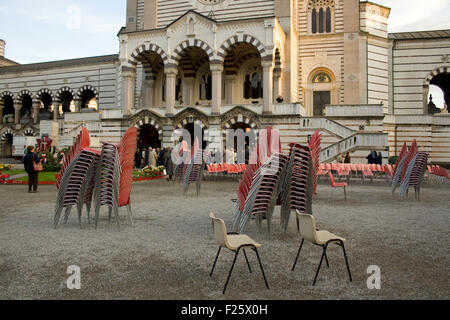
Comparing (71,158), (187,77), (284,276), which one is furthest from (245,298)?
(187,77)

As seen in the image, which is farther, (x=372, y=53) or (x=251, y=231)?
(x=372, y=53)

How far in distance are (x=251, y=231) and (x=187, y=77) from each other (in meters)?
24.3

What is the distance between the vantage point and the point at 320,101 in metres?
29.2

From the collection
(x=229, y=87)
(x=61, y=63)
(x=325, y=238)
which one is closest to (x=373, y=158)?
(x=229, y=87)

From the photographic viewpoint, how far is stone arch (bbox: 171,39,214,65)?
2441 centimetres

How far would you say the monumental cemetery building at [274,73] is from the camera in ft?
77.2

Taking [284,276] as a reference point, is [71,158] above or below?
above

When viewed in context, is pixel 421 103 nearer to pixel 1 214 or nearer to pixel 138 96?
pixel 138 96

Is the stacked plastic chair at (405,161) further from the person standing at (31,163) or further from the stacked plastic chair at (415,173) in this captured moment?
the person standing at (31,163)

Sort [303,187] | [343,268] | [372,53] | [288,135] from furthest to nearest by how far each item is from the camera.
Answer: [372,53], [288,135], [303,187], [343,268]

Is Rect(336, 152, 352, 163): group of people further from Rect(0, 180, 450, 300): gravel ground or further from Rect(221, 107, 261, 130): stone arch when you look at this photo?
Rect(0, 180, 450, 300): gravel ground

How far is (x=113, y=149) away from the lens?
7.04 m

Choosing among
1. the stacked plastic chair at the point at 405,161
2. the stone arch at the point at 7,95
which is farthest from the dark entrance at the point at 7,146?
the stacked plastic chair at the point at 405,161

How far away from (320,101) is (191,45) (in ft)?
36.8
